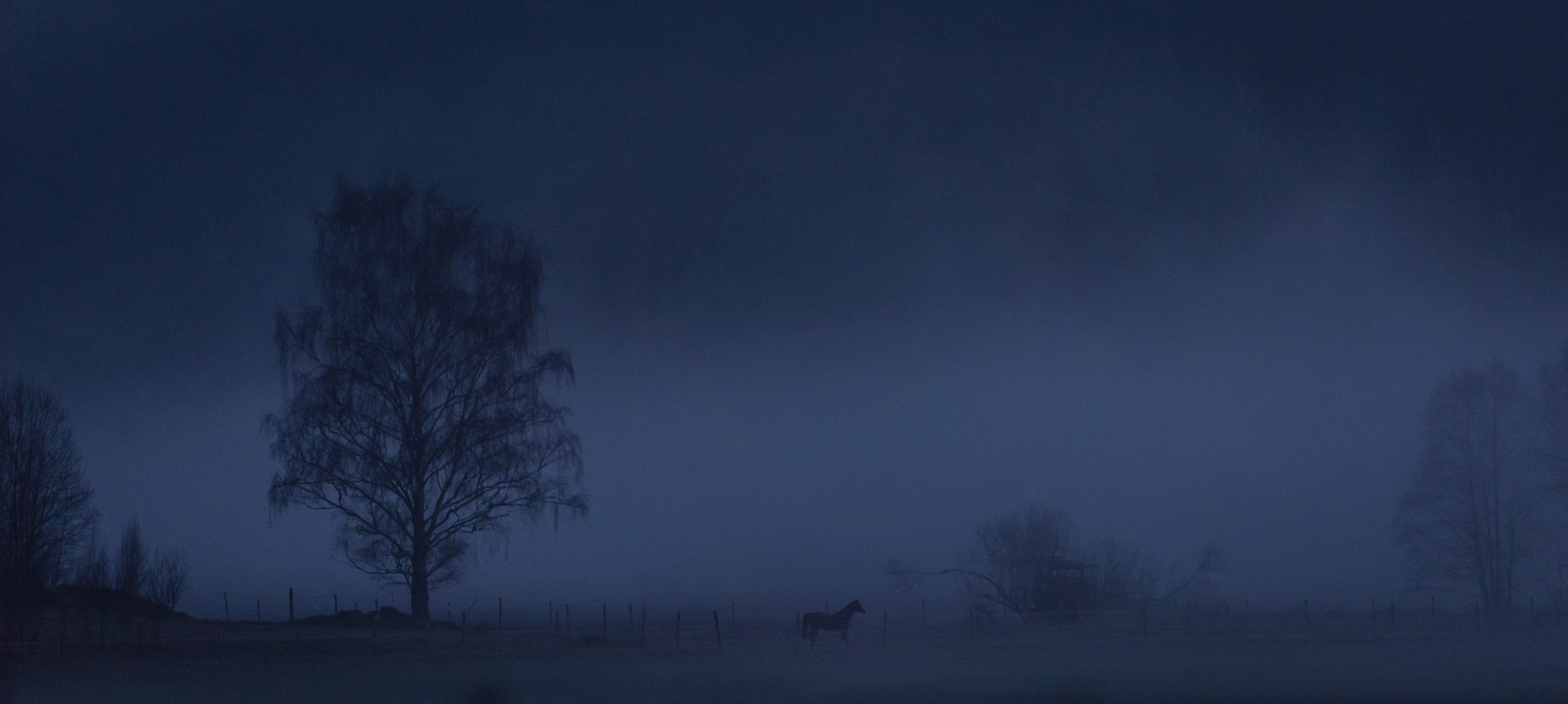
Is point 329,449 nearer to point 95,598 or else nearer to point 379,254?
point 379,254

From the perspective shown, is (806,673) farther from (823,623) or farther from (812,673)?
(823,623)

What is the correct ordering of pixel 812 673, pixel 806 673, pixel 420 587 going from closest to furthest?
1. pixel 812 673
2. pixel 806 673
3. pixel 420 587

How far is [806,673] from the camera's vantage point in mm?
23266

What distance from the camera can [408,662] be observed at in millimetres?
25750

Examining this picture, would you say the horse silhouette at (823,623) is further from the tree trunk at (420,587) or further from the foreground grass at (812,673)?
the tree trunk at (420,587)

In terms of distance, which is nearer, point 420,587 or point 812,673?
point 812,673

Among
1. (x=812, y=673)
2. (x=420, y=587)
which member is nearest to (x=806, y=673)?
(x=812, y=673)

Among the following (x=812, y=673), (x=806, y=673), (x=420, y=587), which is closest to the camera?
(x=812, y=673)

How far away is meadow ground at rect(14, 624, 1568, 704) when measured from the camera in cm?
1755

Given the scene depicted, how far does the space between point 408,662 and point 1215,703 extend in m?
16.6

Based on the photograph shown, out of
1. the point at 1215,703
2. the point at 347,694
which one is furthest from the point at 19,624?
the point at 1215,703

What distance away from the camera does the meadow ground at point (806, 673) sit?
57.6ft

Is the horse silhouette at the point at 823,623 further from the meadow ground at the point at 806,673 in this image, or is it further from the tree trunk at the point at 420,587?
the tree trunk at the point at 420,587

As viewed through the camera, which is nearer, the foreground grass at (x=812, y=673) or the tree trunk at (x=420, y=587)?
the foreground grass at (x=812, y=673)
